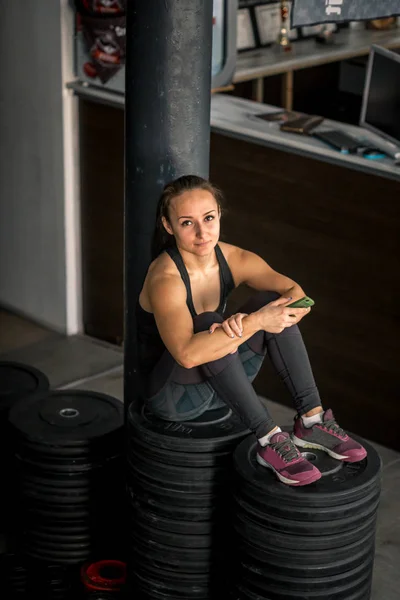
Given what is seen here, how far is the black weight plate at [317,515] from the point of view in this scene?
331cm

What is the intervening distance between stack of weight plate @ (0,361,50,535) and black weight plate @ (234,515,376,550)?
41.4 inches

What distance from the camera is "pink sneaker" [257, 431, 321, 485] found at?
3354 mm

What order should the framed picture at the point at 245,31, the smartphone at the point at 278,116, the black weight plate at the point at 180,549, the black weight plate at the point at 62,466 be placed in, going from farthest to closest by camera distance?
the framed picture at the point at 245,31
the smartphone at the point at 278,116
the black weight plate at the point at 62,466
the black weight plate at the point at 180,549

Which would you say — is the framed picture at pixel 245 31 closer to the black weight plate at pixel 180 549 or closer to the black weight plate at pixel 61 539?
the black weight plate at pixel 61 539

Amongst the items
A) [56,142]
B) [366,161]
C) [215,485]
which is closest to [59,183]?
[56,142]

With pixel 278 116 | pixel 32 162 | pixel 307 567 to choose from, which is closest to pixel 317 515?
pixel 307 567

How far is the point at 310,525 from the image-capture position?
3314 millimetres

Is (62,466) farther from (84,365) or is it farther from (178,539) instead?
(84,365)

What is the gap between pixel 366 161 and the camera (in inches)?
182

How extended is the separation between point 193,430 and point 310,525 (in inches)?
19.7

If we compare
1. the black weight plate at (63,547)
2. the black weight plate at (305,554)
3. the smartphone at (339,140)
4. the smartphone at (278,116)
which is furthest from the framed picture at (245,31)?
the black weight plate at (305,554)

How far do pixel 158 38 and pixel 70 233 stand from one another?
230 centimetres

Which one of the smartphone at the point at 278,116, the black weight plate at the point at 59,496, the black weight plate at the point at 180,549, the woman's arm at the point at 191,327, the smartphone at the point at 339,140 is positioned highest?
the smartphone at the point at 339,140

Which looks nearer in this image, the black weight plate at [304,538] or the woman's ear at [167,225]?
the black weight plate at [304,538]
